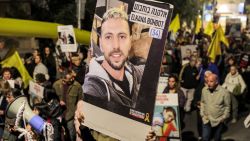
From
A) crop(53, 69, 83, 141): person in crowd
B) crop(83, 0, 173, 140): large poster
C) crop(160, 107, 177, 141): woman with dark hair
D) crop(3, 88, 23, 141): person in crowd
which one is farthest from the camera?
crop(53, 69, 83, 141): person in crowd

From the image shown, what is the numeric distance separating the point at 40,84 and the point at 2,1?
1779 centimetres

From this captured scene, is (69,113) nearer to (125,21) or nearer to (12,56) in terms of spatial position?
(12,56)

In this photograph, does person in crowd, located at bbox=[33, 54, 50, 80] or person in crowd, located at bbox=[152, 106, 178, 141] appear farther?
person in crowd, located at bbox=[33, 54, 50, 80]

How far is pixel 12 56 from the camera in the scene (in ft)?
41.8

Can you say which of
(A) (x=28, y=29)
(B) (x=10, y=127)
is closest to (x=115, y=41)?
(B) (x=10, y=127)

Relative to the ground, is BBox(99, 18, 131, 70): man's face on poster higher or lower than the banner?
higher

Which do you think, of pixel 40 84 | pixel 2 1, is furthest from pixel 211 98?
pixel 2 1

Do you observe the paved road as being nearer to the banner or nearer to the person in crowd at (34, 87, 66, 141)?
the banner

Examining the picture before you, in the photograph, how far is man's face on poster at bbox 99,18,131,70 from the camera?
4238 millimetres

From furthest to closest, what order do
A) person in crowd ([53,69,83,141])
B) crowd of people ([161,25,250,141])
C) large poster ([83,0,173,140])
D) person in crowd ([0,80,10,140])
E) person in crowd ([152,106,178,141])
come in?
person in crowd ([53,69,83,141]) < crowd of people ([161,25,250,141]) < person in crowd ([0,80,10,140]) < person in crowd ([152,106,178,141]) < large poster ([83,0,173,140])

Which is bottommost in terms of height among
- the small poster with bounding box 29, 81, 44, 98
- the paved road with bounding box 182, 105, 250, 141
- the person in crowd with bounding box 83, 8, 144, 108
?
the paved road with bounding box 182, 105, 250, 141

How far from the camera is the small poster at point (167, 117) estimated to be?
8.25 m

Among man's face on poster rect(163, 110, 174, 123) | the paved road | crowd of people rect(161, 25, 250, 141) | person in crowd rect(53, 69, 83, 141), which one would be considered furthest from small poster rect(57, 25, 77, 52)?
man's face on poster rect(163, 110, 174, 123)

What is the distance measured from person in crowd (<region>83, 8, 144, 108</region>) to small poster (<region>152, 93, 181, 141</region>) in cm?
377
